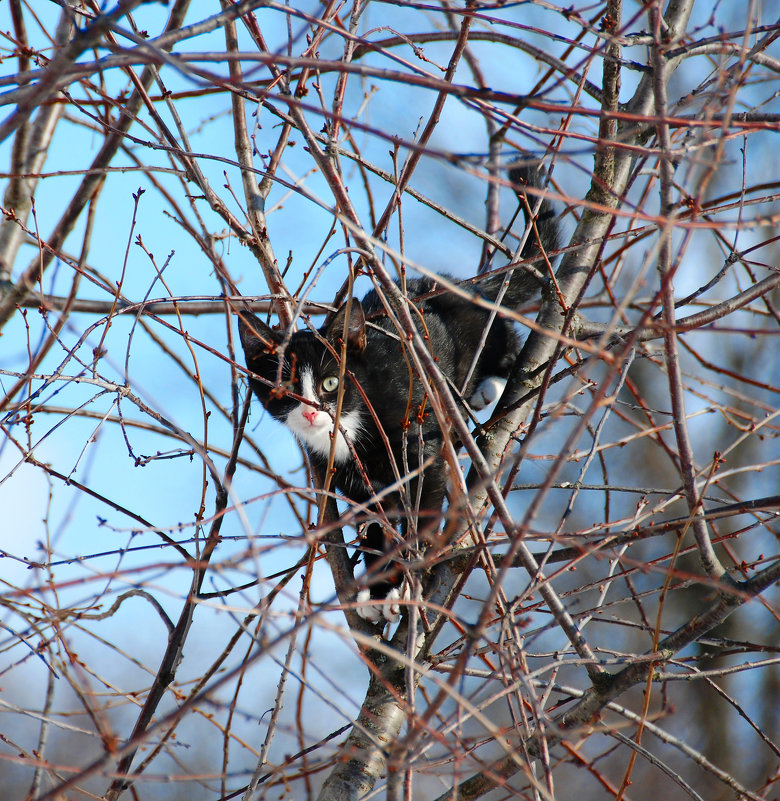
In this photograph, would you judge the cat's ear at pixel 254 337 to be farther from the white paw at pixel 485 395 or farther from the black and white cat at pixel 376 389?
the white paw at pixel 485 395

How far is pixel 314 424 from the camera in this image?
2994mm

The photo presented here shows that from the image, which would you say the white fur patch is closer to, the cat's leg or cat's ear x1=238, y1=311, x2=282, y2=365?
cat's ear x1=238, y1=311, x2=282, y2=365

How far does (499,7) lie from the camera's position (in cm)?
124

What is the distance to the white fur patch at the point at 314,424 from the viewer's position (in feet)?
9.66

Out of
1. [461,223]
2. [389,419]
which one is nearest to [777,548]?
[389,419]

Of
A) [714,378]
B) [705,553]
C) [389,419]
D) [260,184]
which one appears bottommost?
[705,553]

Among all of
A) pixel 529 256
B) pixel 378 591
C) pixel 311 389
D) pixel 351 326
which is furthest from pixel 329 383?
pixel 529 256

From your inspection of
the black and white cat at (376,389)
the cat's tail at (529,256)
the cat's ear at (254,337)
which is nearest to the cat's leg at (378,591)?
the black and white cat at (376,389)

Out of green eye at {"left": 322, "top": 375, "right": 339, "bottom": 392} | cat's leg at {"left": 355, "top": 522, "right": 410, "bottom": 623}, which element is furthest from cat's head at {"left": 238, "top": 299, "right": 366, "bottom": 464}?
cat's leg at {"left": 355, "top": 522, "right": 410, "bottom": 623}

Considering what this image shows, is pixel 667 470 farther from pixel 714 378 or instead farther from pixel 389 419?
pixel 389 419

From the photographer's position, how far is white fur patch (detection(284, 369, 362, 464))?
2.95 meters

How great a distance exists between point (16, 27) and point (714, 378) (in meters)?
7.73

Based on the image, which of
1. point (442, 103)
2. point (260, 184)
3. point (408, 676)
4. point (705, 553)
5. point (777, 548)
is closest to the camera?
point (408, 676)

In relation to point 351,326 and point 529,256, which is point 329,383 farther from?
point 529,256
